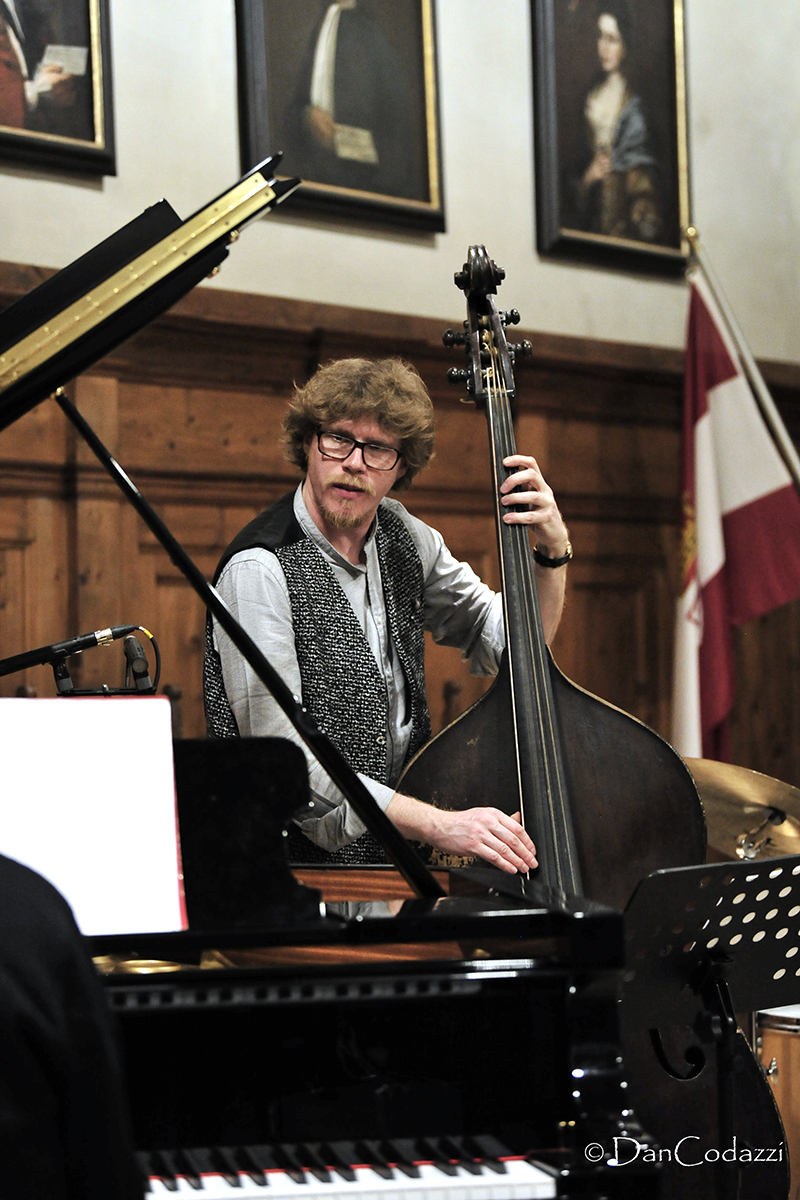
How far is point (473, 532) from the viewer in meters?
4.19

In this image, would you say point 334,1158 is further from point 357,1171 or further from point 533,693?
point 533,693

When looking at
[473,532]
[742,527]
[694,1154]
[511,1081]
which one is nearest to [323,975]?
[511,1081]

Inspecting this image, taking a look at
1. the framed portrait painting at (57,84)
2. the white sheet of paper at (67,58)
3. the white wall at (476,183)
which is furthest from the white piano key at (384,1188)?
the white sheet of paper at (67,58)

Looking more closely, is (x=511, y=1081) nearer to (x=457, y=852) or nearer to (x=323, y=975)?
(x=323, y=975)

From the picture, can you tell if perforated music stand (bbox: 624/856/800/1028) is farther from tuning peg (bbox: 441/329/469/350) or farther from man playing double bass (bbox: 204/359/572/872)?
tuning peg (bbox: 441/329/469/350)

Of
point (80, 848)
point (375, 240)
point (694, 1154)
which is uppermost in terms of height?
point (375, 240)

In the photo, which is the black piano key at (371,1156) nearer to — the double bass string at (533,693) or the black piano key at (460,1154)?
the black piano key at (460,1154)

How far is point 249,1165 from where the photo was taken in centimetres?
123

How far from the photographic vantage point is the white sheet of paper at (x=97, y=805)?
1.31 meters

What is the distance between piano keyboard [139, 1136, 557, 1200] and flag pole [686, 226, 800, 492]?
3469mm

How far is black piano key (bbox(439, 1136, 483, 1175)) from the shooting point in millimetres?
1234

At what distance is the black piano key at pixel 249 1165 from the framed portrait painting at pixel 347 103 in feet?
10.3


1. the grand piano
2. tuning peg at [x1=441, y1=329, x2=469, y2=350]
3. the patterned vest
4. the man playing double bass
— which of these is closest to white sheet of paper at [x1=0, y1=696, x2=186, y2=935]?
the grand piano

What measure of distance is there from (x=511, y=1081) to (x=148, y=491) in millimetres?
2688
